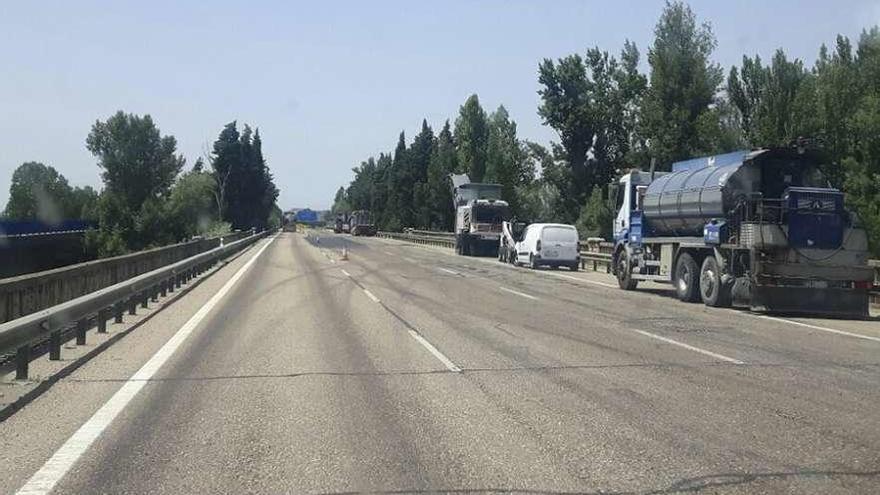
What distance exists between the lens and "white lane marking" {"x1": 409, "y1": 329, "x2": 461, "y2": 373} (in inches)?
422

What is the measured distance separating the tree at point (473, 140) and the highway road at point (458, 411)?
69.3 metres

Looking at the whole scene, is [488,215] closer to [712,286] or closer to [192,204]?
[712,286]

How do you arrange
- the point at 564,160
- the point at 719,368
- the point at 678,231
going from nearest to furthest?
the point at 719,368, the point at 678,231, the point at 564,160

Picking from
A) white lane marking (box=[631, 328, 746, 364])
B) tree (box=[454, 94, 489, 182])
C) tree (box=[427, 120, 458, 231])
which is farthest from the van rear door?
tree (box=[427, 120, 458, 231])

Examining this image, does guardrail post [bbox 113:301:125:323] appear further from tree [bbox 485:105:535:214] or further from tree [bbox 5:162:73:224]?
tree [bbox 5:162:73:224]

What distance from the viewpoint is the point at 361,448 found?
678cm

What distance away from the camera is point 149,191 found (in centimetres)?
11044

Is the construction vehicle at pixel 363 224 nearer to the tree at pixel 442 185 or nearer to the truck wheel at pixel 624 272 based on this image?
the tree at pixel 442 185

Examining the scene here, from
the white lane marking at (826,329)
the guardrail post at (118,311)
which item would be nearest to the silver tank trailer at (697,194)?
the white lane marking at (826,329)

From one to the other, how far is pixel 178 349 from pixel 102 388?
297 centimetres

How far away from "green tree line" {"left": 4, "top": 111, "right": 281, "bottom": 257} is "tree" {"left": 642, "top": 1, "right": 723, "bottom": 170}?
157ft

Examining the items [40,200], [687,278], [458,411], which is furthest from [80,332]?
[40,200]

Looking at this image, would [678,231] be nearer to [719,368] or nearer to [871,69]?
[719,368]

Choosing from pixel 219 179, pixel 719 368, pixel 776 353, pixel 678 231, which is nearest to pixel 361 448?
pixel 719 368
